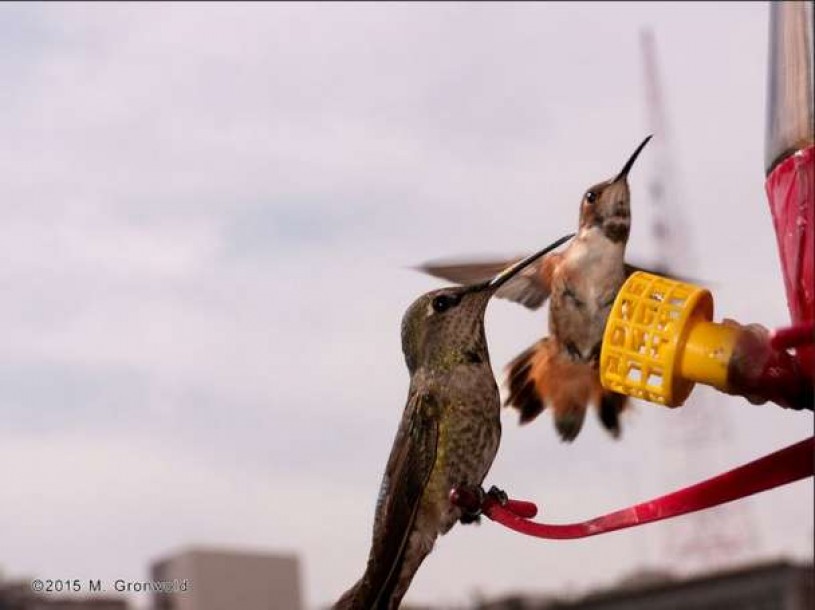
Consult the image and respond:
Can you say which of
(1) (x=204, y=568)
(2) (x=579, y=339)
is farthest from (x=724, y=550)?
(2) (x=579, y=339)

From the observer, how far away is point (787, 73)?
3170 millimetres

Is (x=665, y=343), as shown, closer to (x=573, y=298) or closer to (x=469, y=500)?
(x=469, y=500)

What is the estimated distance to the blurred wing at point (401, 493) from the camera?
266 centimetres

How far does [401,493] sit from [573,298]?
0.74 m

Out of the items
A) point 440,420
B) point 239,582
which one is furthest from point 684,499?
point 239,582

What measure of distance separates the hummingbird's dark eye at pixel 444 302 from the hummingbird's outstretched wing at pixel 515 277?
0.32 m

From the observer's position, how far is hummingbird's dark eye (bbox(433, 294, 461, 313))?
2.97 m

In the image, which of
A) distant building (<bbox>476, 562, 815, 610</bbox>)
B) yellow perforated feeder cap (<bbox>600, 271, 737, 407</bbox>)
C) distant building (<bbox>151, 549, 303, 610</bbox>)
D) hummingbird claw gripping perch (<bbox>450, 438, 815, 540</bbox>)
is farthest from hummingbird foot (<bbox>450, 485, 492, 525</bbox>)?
distant building (<bbox>476, 562, 815, 610</bbox>)

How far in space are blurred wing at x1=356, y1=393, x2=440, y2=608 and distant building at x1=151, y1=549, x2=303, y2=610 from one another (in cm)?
373

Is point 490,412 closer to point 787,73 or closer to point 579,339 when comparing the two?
point 579,339

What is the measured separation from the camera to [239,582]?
843cm

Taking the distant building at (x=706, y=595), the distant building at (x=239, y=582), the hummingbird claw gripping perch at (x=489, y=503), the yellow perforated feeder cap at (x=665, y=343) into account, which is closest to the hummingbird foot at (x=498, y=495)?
the hummingbird claw gripping perch at (x=489, y=503)

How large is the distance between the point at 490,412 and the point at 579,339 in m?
0.51

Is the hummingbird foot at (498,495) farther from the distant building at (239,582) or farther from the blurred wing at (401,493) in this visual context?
the distant building at (239,582)
